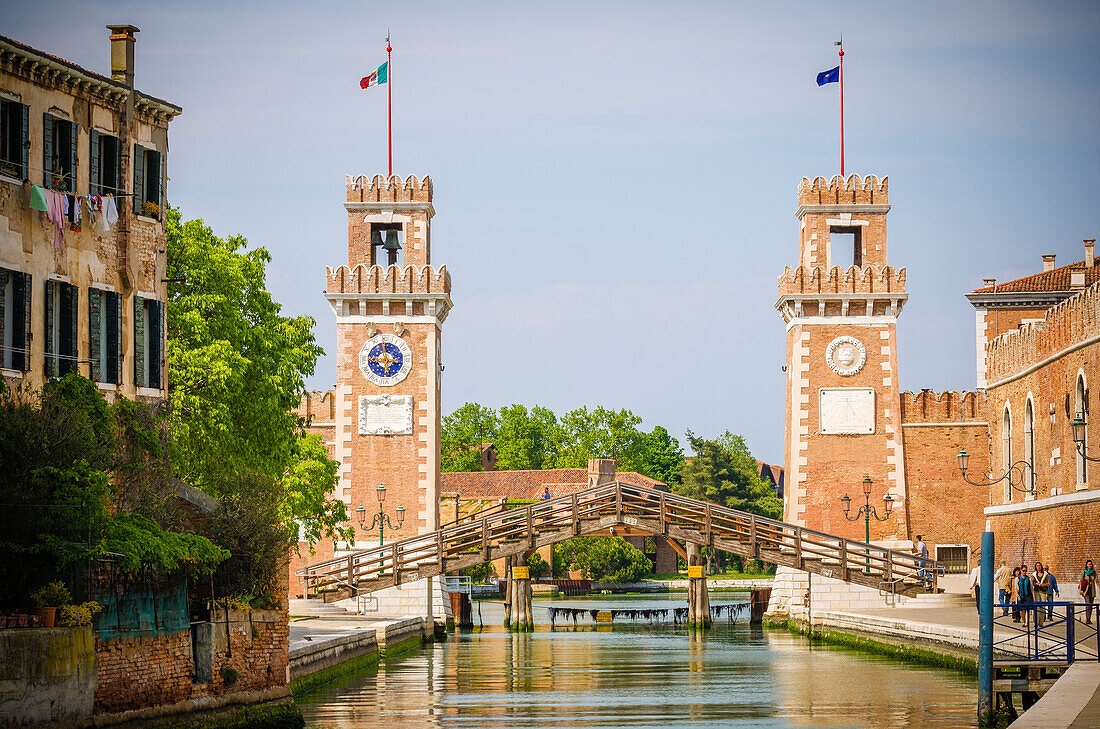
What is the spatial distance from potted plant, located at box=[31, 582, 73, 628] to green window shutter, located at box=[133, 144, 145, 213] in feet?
27.1

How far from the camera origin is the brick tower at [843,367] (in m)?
42.2

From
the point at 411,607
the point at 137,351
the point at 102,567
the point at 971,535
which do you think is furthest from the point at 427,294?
the point at 102,567

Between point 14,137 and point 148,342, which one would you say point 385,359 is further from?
point 14,137

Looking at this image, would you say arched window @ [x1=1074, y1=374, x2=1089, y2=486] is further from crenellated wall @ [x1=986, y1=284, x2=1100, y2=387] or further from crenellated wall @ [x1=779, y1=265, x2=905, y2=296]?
crenellated wall @ [x1=779, y1=265, x2=905, y2=296]

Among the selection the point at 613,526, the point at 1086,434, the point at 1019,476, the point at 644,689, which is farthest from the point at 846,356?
the point at 644,689

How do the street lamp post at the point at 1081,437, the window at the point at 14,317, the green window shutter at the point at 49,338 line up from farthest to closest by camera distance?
the street lamp post at the point at 1081,437 < the green window shutter at the point at 49,338 < the window at the point at 14,317

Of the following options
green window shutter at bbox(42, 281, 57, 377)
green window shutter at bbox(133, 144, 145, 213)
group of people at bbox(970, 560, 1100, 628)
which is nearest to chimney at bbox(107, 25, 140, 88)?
green window shutter at bbox(133, 144, 145, 213)

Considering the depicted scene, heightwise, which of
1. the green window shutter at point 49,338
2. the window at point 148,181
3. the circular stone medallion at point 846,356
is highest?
the window at point 148,181

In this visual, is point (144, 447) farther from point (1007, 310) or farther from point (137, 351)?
point (1007, 310)

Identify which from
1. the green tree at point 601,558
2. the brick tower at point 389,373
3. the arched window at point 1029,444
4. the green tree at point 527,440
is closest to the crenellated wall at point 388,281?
the brick tower at point 389,373

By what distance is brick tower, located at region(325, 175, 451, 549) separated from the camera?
1672 inches

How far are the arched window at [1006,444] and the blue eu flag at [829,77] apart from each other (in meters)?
11.7

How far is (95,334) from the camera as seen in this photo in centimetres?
2152

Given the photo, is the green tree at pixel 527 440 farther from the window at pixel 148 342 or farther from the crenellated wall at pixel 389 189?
the window at pixel 148 342
